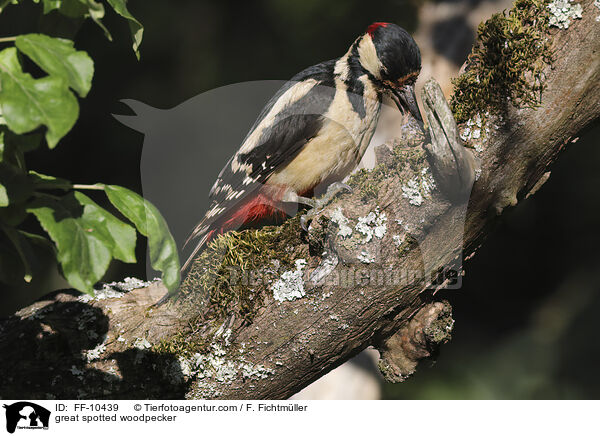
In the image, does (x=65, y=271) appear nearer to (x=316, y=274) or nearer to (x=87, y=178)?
(x=316, y=274)

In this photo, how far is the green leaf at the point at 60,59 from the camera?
Answer: 2.16 feet

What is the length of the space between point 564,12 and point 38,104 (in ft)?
3.46

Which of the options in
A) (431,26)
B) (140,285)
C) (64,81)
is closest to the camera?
(64,81)

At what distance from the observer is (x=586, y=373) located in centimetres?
257

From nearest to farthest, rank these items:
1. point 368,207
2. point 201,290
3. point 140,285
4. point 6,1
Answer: point 6,1, point 368,207, point 201,290, point 140,285

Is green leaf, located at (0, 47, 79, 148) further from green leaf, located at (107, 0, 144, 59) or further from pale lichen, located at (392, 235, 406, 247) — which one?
pale lichen, located at (392, 235, 406, 247)

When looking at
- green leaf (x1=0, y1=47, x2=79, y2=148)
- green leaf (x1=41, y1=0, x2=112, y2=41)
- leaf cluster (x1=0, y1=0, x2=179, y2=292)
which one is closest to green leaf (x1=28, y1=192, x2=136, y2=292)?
leaf cluster (x1=0, y1=0, x2=179, y2=292)

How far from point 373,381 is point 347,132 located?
131 centimetres

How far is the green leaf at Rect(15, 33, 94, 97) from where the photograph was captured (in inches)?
26.0

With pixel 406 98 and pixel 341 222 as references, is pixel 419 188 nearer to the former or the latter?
pixel 341 222

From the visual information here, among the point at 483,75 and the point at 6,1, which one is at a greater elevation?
the point at 483,75

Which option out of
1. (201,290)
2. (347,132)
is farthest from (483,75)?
(201,290)
